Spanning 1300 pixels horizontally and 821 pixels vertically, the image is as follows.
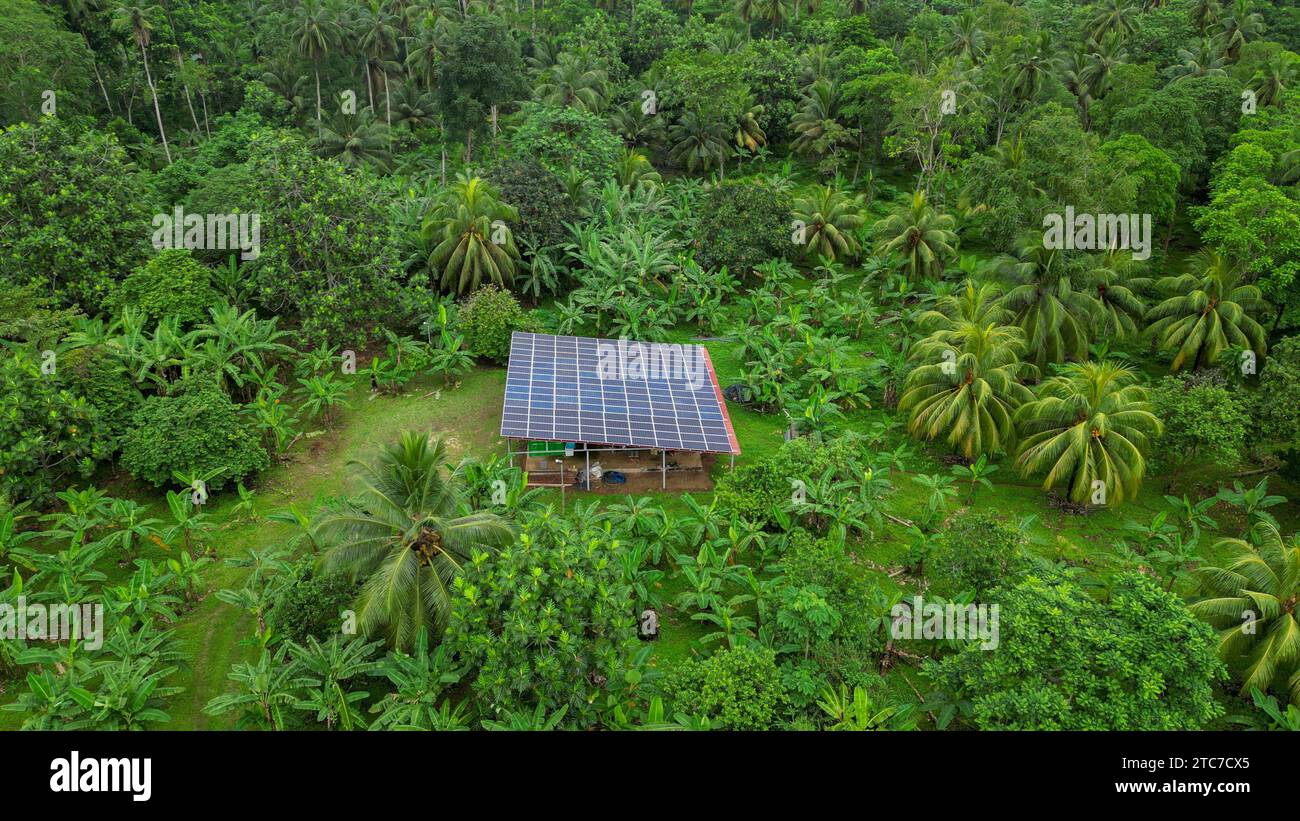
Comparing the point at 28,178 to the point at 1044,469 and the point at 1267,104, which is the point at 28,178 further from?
the point at 1267,104

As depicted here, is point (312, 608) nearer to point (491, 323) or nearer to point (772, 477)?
point (772, 477)

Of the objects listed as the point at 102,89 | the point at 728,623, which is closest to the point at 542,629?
the point at 728,623

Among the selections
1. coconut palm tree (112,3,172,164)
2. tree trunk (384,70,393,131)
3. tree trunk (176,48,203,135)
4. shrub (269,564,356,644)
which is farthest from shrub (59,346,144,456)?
tree trunk (384,70,393,131)

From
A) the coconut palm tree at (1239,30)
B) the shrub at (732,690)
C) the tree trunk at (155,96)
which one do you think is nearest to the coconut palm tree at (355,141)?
the tree trunk at (155,96)

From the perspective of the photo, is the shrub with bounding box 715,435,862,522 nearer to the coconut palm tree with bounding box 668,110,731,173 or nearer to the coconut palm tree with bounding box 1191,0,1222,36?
the coconut palm tree with bounding box 668,110,731,173

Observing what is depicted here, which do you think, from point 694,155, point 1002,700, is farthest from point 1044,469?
point 694,155

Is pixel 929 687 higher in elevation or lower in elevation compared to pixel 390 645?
lower

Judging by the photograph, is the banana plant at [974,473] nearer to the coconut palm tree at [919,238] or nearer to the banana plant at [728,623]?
the banana plant at [728,623]
